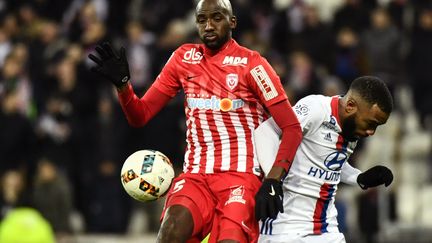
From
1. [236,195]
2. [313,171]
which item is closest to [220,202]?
[236,195]

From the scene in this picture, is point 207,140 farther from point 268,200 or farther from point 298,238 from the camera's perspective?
point 298,238

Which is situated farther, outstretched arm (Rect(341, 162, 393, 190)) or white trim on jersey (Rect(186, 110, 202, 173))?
outstretched arm (Rect(341, 162, 393, 190))

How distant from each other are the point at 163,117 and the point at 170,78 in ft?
22.4

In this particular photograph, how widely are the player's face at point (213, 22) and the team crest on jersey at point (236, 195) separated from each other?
0.98 metres

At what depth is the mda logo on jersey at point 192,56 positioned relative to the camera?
8.09 metres

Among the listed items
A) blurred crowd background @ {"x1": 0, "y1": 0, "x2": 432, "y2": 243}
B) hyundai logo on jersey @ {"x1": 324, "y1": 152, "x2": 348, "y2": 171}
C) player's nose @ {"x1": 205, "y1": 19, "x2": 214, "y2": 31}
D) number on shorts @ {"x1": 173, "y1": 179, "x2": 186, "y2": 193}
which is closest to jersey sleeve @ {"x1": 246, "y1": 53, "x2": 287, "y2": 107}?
player's nose @ {"x1": 205, "y1": 19, "x2": 214, "y2": 31}

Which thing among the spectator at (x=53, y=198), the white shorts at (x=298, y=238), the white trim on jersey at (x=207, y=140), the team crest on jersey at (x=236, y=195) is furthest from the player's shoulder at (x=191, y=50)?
the spectator at (x=53, y=198)

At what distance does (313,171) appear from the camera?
8180 millimetres

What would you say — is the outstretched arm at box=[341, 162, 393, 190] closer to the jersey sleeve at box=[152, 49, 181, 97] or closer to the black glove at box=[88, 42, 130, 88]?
the jersey sleeve at box=[152, 49, 181, 97]

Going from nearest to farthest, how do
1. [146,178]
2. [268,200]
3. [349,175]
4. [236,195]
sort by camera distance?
1. [268,200]
2. [236,195]
3. [146,178]
4. [349,175]

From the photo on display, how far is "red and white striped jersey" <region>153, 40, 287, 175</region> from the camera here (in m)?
7.91

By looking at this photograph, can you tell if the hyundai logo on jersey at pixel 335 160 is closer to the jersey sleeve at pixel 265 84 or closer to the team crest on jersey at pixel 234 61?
the jersey sleeve at pixel 265 84

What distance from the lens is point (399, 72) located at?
51.6ft

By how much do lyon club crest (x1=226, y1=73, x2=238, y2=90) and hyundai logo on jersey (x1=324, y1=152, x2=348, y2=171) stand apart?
0.87 m
